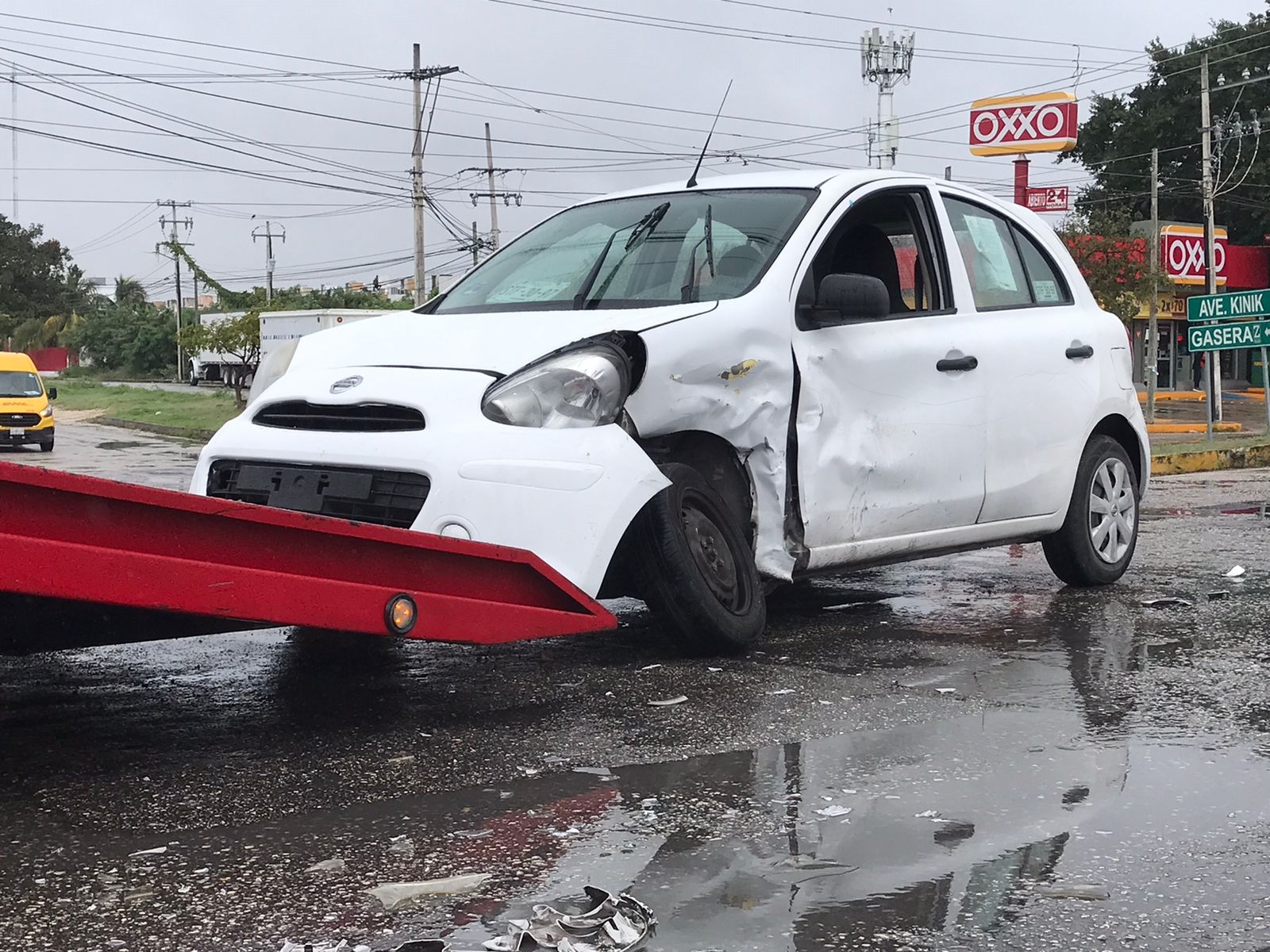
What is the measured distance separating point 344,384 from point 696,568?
52.7 inches

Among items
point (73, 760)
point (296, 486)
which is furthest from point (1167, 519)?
point (73, 760)

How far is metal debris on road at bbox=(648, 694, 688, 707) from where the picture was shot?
4.95m

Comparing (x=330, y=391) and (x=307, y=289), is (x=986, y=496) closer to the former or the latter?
(x=330, y=391)

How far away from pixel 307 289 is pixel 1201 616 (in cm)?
8911

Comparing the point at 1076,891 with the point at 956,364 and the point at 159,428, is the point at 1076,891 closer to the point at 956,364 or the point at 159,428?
the point at 956,364

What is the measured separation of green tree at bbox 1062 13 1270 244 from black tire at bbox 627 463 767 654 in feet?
195

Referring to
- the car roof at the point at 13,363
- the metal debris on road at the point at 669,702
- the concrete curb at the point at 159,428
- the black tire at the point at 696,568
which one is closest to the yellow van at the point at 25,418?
the car roof at the point at 13,363

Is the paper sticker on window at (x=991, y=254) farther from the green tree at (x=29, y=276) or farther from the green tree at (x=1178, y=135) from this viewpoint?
the green tree at (x=29, y=276)

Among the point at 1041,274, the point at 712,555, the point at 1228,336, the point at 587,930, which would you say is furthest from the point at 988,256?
the point at 1228,336

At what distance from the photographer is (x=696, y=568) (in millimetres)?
5188

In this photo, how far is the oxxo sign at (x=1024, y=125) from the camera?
31.9 metres

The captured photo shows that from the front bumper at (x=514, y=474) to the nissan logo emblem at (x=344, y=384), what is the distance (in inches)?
7.0

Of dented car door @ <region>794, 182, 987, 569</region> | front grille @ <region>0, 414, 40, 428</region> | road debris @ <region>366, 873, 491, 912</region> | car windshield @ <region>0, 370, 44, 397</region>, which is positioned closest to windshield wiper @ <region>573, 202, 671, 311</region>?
dented car door @ <region>794, 182, 987, 569</region>

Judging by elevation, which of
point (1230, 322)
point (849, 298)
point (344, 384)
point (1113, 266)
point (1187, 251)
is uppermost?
point (1187, 251)
